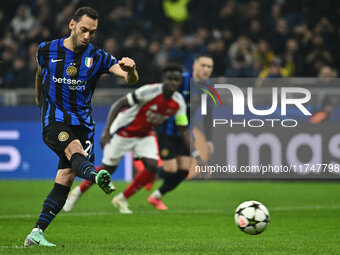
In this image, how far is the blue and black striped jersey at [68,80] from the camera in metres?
6.38

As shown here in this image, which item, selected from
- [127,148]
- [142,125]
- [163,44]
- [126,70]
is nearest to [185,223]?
[127,148]

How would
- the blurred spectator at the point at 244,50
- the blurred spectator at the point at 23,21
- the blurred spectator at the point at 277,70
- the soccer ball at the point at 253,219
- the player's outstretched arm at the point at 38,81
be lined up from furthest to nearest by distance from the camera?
the blurred spectator at the point at 23,21 → the blurred spectator at the point at 244,50 → the blurred spectator at the point at 277,70 → the player's outstretched arm at the point at 38,81 → the soccer ball at the point at 253,219

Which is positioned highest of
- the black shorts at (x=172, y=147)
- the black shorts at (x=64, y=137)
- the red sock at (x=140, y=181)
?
the black shorts at (x=64, y=137)

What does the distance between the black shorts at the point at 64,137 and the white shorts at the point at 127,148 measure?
3.58m

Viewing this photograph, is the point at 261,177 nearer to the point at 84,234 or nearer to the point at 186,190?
the point at 186,190

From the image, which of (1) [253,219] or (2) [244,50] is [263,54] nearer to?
(2) [244,50]

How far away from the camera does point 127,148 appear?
1023 cm

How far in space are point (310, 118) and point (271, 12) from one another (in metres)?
3.96

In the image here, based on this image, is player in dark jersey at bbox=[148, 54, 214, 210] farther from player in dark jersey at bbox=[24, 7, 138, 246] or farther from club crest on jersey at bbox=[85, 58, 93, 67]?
club crest on jersey at bbox=[85, 58, 93, 67]

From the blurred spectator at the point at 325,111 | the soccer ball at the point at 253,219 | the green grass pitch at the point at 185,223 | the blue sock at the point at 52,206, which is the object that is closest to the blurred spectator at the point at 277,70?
the blurred spectator at the point at 325,111

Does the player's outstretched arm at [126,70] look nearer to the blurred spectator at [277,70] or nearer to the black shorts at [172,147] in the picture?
the black shorts at [172,147]

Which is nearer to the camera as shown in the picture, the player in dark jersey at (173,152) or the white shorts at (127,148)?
the white shorts at (127,148)

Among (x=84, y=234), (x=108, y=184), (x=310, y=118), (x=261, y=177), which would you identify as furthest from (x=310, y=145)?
(x=108, y=184)

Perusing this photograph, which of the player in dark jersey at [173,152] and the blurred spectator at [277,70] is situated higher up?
the blurred spectator at [277,70]
